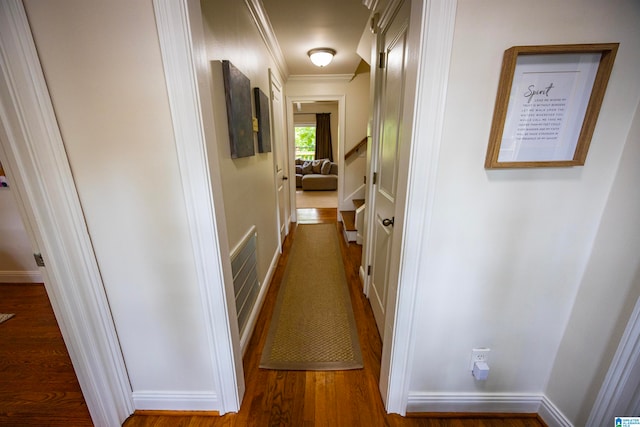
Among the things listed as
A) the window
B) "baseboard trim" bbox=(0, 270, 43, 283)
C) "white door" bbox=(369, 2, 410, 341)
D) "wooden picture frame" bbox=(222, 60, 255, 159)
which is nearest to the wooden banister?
"white door" bbox=(369, 2, 410, 341)

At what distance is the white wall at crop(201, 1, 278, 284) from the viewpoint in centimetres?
122

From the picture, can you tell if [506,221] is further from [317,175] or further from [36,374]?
[317,175]

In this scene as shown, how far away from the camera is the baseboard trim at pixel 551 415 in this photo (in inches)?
43.4

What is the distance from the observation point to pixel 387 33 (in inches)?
62.1

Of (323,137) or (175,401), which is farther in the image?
(323,137)

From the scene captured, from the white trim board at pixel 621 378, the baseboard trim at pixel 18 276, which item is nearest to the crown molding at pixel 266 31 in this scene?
the white trim board at pixel 621 378

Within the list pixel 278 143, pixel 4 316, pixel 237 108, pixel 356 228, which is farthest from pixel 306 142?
pixel 4 316

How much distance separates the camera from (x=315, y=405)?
129 centimetres

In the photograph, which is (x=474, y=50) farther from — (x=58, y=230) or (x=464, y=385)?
(x=58, y=230)

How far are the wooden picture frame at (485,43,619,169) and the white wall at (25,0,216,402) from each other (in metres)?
1.18

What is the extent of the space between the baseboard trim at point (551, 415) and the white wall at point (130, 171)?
1645 mm

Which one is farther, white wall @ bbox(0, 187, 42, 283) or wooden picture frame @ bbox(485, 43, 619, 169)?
white wall @ bbox(0, 187, 42, 283)

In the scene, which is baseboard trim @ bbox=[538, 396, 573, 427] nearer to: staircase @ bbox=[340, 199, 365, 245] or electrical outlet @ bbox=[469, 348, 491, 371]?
electrical outlet @ bbox=[469, 348, 491, 371]

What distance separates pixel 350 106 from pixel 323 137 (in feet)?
13.6
